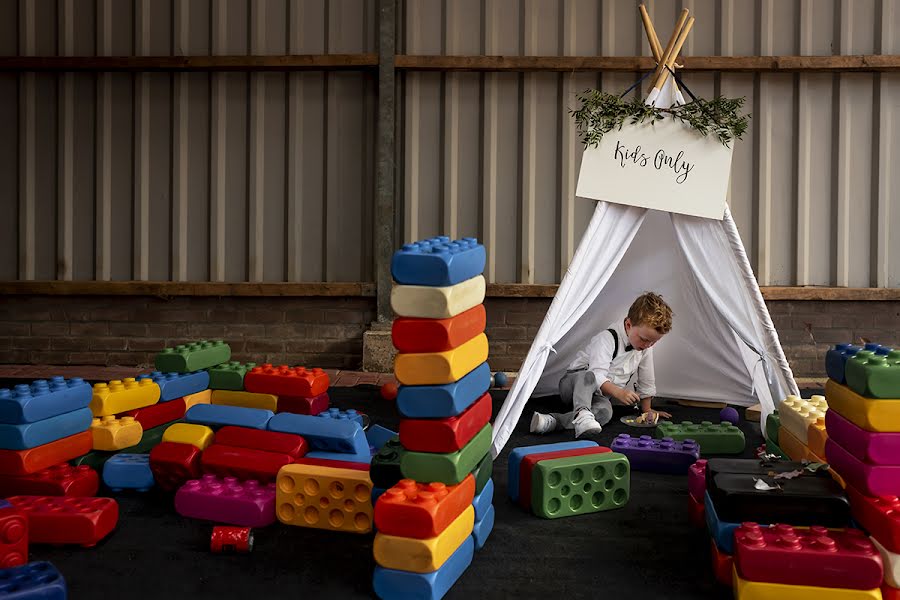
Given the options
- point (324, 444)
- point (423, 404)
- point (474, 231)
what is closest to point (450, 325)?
point (423, 404)

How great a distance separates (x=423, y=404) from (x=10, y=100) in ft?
17.2

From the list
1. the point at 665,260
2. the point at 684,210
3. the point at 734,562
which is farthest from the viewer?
the point at 665,260

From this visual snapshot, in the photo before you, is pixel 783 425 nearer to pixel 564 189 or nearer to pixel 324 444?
pixel 324 444

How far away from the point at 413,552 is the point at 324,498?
2.10ft

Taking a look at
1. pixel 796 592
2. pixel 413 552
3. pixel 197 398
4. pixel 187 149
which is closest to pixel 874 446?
pixel 796 592

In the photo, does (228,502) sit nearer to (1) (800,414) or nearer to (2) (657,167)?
(1) (800,414)

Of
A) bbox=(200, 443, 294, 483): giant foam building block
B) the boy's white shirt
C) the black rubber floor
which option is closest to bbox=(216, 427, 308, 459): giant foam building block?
bbox=(200, 443, 294, 483): giant foam building block

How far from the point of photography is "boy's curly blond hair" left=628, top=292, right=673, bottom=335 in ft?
14.4

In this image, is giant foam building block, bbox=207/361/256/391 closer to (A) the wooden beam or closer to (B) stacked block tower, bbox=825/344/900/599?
(B) stacked block tower, bbox=825/344/900/599

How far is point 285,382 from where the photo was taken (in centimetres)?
382

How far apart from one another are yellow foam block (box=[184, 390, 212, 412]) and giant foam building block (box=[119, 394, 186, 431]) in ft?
0.07

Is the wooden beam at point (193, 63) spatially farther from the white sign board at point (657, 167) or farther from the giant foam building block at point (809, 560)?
the giant foam building block at point (809, 560)

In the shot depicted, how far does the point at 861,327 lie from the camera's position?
6199 mm

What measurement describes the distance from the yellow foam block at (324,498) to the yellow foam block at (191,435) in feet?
1.47
